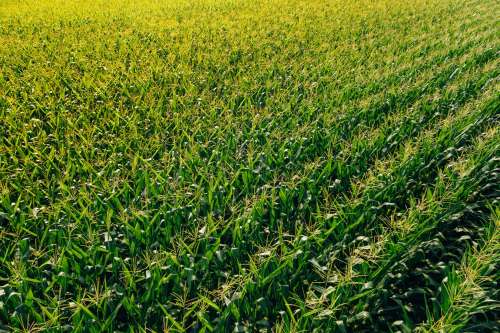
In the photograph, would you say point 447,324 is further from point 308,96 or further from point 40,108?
point 40,108

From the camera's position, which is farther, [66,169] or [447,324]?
[66,169]

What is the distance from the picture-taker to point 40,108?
5.20m

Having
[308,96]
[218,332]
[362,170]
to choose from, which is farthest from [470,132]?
[218,332]

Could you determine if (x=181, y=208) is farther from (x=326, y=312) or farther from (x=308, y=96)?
(x=308, y=96)

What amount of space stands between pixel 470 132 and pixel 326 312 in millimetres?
3580

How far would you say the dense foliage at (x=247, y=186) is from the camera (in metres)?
2.43

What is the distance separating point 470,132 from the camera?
4.76m

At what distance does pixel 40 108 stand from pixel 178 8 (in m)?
9.24

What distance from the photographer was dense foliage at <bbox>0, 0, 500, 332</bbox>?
95.8 inches

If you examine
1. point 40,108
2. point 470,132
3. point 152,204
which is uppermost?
point 40,108

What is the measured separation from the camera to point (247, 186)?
140 inches

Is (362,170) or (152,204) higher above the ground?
(152,204)

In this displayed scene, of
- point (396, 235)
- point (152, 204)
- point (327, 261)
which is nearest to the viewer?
point (327, 261)

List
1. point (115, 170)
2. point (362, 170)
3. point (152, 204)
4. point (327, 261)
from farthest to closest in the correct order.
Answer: point (362, 170), point (115, 170), point (152, 204), point (327, 261)
